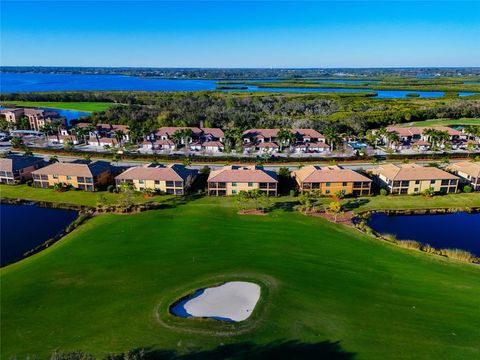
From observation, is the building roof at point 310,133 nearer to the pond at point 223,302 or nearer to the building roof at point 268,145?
the building roof at point 268,145

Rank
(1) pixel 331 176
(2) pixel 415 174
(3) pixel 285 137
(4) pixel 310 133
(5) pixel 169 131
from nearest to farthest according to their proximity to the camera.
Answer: (1) pixel 331 176, (2) pixel 415 174, (3) pixel 285 137, (4) pixel 310 133, (5) pixel 169 131

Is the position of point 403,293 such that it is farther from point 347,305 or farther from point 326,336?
point 326,336

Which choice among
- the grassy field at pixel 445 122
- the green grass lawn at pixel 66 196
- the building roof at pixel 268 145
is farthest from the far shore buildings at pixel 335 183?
the grassy field at pixel 445 122

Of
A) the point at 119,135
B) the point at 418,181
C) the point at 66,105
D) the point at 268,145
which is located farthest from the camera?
Result: the point at 66,105

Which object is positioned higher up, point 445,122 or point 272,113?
point 272,113

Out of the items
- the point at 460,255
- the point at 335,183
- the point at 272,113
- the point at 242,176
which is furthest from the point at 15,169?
the point at 272,113

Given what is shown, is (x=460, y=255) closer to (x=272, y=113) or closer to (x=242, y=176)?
(x=242, y=176)
